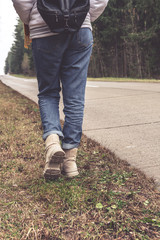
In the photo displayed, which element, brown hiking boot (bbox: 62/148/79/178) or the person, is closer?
the person

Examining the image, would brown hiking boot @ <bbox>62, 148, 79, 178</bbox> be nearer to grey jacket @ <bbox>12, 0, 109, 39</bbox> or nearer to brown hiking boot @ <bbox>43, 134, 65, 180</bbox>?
brown hiking boot @ <bbox>43, 134, 65, 180</bbox>

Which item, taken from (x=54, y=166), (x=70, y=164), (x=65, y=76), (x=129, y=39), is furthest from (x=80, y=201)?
(x=129, y=39)

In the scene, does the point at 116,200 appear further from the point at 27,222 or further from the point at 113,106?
the point at 113,106

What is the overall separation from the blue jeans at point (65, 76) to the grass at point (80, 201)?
1.27 feet

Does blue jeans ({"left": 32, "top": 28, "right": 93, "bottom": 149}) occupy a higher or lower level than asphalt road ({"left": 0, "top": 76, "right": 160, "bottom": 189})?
higher

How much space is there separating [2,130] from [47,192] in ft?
7.52

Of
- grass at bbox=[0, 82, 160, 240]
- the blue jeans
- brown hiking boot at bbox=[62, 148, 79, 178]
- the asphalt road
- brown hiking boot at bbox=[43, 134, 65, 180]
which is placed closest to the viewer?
grass at bbox=[0, 82, 160, 240]

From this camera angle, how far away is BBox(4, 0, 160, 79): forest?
1031 inches

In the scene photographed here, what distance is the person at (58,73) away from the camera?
222 centimetres

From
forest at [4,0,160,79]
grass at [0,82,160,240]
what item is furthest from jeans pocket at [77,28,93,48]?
forest at [4,0,160,79]

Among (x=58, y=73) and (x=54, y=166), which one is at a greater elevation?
(x=58, y=73)

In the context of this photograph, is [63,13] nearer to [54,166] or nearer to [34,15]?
[34,15]

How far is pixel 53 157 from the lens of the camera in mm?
2146

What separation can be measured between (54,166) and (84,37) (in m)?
1.01
